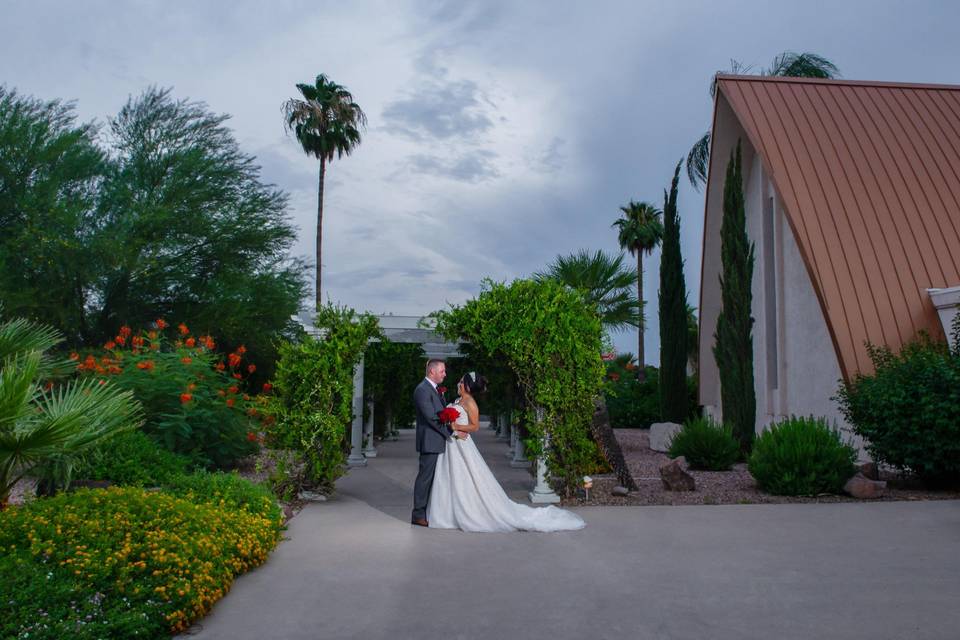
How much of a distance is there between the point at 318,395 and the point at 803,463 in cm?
675

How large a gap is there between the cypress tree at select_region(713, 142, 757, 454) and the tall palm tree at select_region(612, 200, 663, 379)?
2581cm

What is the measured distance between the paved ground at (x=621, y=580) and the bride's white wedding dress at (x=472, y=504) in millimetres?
253

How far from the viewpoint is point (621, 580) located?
19.7 ft

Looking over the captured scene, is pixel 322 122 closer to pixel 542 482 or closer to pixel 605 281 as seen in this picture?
pixel 605 281

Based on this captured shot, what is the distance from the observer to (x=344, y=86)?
36.3 m

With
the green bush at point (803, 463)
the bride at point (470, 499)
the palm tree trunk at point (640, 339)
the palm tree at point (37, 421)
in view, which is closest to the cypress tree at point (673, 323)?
the green bush at point (803, 463)

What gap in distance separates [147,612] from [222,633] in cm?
49

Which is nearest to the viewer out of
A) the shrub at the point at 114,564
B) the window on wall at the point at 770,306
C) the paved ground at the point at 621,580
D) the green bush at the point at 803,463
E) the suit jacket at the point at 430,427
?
the shrub at the point at 114,564

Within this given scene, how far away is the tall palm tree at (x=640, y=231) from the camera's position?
43219 millimetres

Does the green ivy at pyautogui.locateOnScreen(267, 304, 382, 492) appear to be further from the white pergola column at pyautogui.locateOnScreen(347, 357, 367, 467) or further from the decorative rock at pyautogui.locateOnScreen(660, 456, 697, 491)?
the white pergola column at pyautogui.locateOnScreen(347, 357, 367, 467)

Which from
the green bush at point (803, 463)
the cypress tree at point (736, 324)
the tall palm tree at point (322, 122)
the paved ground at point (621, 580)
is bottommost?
the paved ground at point (621, 580)

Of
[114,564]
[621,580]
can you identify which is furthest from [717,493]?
[114,564]

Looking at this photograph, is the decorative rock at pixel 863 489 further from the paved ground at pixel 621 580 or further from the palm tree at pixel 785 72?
the palm tree at pixel 785 72

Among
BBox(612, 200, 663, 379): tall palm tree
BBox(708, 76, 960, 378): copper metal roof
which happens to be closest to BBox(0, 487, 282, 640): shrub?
BBox(708, 76, 960, 378): copper metal roof
